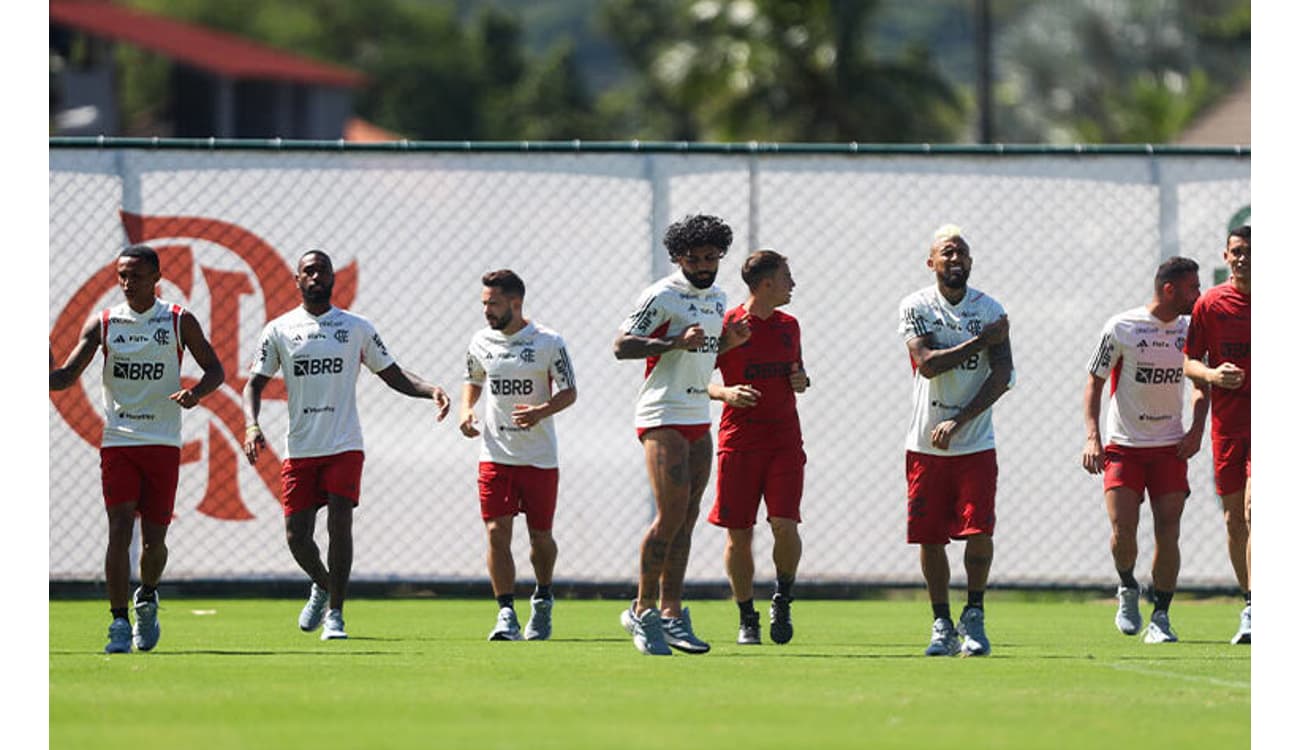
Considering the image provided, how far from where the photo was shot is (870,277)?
14969 millimetres

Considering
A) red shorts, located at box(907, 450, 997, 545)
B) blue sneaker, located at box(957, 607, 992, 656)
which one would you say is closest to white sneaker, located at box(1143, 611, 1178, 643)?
blue sneaker, located at box(957, 607, 992, 656)

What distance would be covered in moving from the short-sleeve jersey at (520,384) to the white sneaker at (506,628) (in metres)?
0.82

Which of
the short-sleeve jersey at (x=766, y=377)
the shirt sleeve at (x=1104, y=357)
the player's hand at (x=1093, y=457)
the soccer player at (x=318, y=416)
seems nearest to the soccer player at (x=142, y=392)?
the soccer player at (x=318, y=416)

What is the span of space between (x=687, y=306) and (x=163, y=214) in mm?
4568

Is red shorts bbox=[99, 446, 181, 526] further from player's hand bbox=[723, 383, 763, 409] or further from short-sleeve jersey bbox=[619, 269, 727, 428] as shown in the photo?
player's hand bbox=[723, 383, 763, 409]

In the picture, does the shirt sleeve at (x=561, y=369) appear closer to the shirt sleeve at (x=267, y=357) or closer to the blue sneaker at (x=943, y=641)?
the shirt sleeve at (x=267, y=357)

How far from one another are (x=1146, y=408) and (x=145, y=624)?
542 cm

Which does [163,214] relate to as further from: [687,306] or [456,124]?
[456,124]

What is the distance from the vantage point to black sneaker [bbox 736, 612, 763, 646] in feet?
40.6

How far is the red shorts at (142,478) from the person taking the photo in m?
11.9
